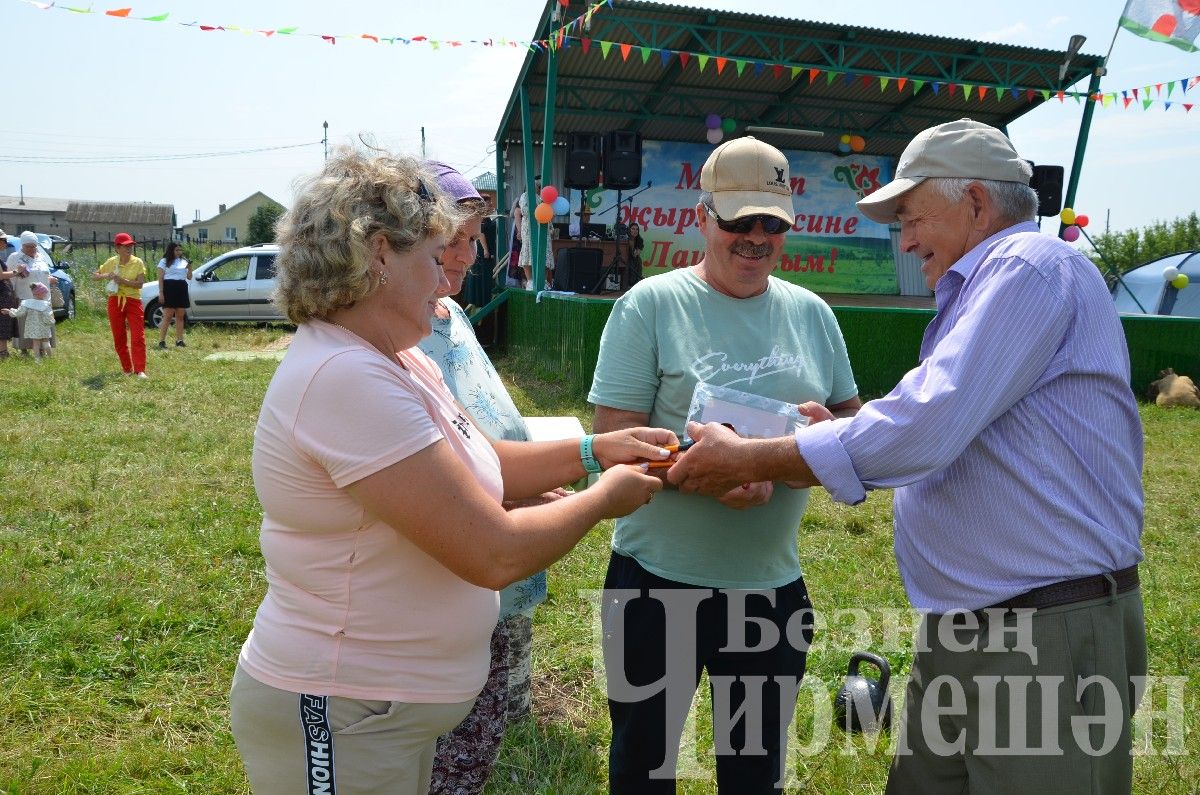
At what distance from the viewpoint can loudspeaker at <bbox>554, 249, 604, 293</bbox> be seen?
14.5 m

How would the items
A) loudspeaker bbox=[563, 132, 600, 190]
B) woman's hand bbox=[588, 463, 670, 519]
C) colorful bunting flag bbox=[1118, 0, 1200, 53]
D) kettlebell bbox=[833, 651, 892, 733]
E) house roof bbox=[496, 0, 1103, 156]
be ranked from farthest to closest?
1. loudspeaker bbox=[563, 132, 600, 190]
2. house roof bbox=[496, 0, 1103, 156]
3. colorful bunting flag bbox=[1118, 0, 1200, 53]
4. kettlebell bbox=[833, 651, 892, 733]
5. woman's hand bbox=[588, 463, 670, 519]

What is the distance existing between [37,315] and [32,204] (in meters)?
85.2

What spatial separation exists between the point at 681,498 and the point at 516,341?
37.1 feet

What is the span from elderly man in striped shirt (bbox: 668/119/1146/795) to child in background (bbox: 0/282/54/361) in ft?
43.4

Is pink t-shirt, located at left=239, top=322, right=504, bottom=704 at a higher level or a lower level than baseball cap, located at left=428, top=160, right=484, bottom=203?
lower

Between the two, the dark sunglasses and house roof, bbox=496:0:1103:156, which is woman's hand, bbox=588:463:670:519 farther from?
house roof, bbox=496:0:1103:156

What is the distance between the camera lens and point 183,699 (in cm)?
337

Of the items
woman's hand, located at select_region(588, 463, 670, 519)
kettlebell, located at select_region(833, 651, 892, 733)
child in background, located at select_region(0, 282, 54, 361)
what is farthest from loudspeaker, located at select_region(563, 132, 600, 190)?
woman's hand, located at select_region(588, 463, 670, 519)

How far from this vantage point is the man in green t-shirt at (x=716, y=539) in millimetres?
2291

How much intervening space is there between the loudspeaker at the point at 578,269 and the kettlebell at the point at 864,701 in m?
11.6

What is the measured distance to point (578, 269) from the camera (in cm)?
1460

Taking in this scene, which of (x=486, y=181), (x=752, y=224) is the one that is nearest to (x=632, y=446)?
(x=752, y=224)

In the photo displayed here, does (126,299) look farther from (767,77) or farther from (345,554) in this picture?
(767,77)

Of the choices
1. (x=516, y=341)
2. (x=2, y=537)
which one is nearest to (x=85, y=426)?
(x=2, y=537)
